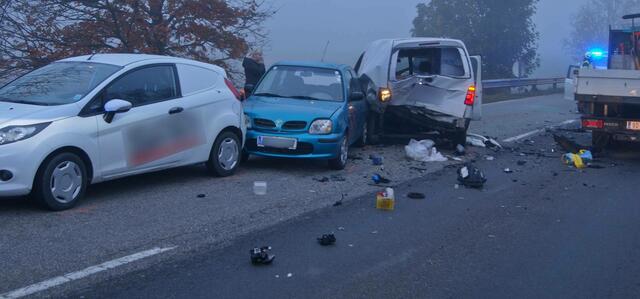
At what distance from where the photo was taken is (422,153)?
12.4 meters

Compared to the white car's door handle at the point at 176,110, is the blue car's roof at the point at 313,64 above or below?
above

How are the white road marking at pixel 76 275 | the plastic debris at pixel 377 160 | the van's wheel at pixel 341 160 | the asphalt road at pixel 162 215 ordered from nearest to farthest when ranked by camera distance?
the white road marking at pixel 76 275 → the asphalt road at pixel 162 215 → the van's wheel at pixel 341 160 → the plastic debris at pixel 377 160

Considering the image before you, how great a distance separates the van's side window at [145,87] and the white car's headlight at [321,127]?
7.04 ft

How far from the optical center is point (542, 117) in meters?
21.4

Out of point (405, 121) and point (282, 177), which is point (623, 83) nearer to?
point (405, 121)

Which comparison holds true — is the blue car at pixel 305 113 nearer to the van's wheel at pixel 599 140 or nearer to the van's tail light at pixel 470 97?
the van's tail light at pixel 470 97

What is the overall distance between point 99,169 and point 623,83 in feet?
29.0

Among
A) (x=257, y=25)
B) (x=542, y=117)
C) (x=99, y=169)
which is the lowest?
(x=542, y=117)

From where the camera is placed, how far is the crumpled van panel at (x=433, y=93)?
43.6ft

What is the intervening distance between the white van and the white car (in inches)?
148

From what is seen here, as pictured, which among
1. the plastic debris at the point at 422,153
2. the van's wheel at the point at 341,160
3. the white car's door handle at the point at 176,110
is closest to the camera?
the white car's door handle at the point at 176,110

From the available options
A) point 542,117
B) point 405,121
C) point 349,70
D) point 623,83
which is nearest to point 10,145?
point 349,70

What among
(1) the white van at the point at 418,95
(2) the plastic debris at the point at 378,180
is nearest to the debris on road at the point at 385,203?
(2) the plastic debris at the point at 378,180

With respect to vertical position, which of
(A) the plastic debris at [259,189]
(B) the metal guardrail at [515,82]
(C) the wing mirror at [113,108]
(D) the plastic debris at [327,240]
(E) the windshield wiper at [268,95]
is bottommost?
(B) the metal guardrail at [515,82]
